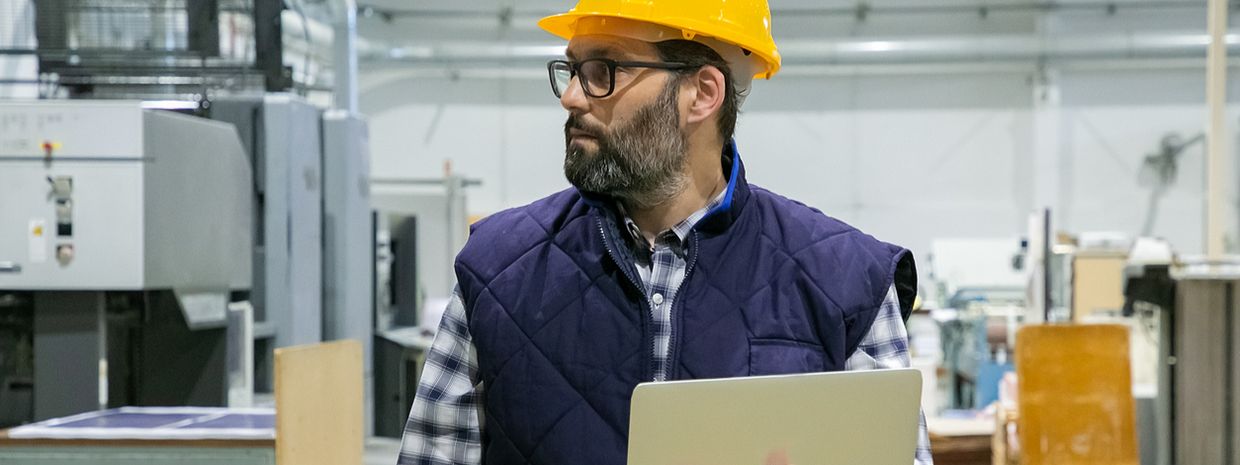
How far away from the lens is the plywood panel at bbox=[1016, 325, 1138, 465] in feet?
13.0

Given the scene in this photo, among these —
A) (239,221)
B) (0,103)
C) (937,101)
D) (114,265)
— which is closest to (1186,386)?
(239,221)

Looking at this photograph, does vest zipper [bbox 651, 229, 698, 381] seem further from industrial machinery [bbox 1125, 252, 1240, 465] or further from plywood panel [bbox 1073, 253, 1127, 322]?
plywood panel [bbox 1073, 253, 1127, 322]

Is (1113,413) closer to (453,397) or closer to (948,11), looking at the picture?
(453,397)

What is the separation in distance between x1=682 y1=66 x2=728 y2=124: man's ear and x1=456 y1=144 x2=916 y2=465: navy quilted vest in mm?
76

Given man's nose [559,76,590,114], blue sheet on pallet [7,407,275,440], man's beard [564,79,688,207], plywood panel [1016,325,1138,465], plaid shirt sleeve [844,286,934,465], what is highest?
man's nose [559,76,590,114]

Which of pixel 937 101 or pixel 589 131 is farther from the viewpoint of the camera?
→ pixel 937 101

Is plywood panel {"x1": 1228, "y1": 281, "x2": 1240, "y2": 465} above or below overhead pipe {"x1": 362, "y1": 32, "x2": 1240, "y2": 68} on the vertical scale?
below

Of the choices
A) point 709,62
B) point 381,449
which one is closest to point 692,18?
point 709,62

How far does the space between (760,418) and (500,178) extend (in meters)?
9.83

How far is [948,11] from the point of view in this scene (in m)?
10.6

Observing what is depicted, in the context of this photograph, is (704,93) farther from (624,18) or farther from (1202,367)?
(1202,367)

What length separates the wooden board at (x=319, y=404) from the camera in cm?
220

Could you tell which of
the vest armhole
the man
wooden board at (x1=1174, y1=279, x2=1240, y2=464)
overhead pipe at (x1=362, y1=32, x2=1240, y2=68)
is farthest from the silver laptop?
overhead pipe at (x1=362, y1=32, x2=1240, y2=68)

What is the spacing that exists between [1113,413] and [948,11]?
7.23 meters
